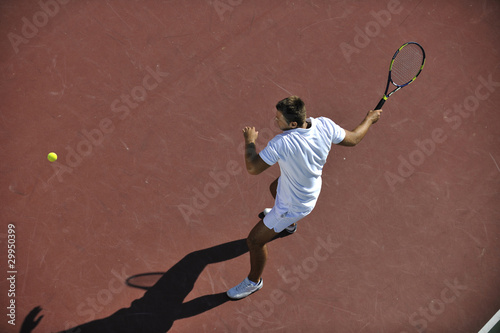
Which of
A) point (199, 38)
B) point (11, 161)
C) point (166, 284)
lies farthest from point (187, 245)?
point (199, 38)

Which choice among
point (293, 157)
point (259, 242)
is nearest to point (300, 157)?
point (293, 157)

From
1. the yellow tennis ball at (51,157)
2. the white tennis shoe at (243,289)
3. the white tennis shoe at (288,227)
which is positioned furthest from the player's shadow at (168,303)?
the yellow tennis ball at (51,157)

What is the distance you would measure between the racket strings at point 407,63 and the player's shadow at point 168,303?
119 inches

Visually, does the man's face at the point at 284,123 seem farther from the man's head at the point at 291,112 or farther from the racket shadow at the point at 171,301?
the racket shadow at the point at 171,301

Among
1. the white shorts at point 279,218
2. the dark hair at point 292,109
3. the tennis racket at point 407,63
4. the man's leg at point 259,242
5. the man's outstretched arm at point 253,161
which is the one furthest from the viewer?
the tennis racket at point 407,63

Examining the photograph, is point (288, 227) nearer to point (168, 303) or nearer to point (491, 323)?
point (168, 303)

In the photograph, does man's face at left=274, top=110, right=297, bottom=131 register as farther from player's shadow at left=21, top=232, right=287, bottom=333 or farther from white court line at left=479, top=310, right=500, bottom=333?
white court line at left=479, top=310, right=500, bottom=333

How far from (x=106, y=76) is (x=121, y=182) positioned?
5.21 feet

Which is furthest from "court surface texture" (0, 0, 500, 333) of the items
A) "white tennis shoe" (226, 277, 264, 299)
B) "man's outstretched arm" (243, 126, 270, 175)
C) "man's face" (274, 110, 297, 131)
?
"man's face" (274, 110, 297, 131)

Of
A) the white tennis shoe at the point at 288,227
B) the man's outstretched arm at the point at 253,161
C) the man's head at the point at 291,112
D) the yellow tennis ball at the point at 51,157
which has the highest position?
the yellow tennis ball at the point at 51,157

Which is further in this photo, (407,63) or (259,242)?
(407,63)

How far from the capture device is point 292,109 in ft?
12.1

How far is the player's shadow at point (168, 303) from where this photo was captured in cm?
474

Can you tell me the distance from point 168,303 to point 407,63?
432 cm
